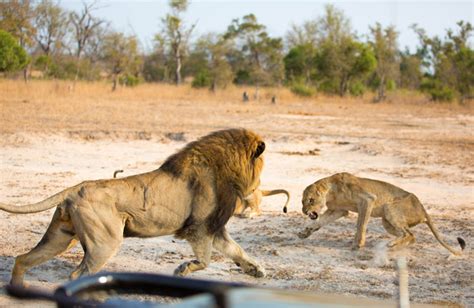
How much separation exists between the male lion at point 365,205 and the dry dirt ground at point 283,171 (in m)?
0.19

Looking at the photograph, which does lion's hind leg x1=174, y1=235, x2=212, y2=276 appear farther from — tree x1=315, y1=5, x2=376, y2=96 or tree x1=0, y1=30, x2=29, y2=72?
tree x1=315, y1=5, x2=376, y2=96

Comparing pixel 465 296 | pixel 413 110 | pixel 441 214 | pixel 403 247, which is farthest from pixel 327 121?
pixel 465 296

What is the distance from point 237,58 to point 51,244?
49.1 m

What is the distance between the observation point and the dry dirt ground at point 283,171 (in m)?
7.17

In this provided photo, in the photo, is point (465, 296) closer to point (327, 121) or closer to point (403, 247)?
point (403, 247)

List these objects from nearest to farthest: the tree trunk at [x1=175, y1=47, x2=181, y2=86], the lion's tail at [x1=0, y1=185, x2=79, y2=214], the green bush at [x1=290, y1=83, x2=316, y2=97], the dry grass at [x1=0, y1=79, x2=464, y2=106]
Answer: the lion's tail at [x1=0, y1=185, x2=79, y2=214] → the dry grass at [x1=0, y1=79, x2=464, y2=106] → the green bush at [x1=290, y1=83, x2=316, y2=97] → the tree trunk at [x1=175, y1=47, x2=181, y2=86]

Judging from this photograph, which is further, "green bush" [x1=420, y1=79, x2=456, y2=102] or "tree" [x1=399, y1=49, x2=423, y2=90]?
"tree" [x1=399, y1=49, x2=423, y2=90]

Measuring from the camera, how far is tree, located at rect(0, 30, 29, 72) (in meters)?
31.6

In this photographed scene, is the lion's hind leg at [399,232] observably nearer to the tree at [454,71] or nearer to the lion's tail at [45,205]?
the lion's tail at [45,205]

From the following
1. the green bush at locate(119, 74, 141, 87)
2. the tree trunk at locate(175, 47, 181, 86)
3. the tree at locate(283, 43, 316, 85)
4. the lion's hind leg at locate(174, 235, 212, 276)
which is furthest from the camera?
the tree trunk at locate(175, 47, 181, 86)

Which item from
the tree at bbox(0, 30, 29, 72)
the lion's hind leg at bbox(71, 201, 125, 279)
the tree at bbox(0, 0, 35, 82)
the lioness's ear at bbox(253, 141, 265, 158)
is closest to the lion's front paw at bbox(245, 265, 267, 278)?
the lioness's ear at bbox(253, 141, 265, 158)

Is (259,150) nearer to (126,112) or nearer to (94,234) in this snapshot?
(94,234)

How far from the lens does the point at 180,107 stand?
2642 centimetres

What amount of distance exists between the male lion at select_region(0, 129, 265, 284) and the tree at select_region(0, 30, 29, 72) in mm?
26523
